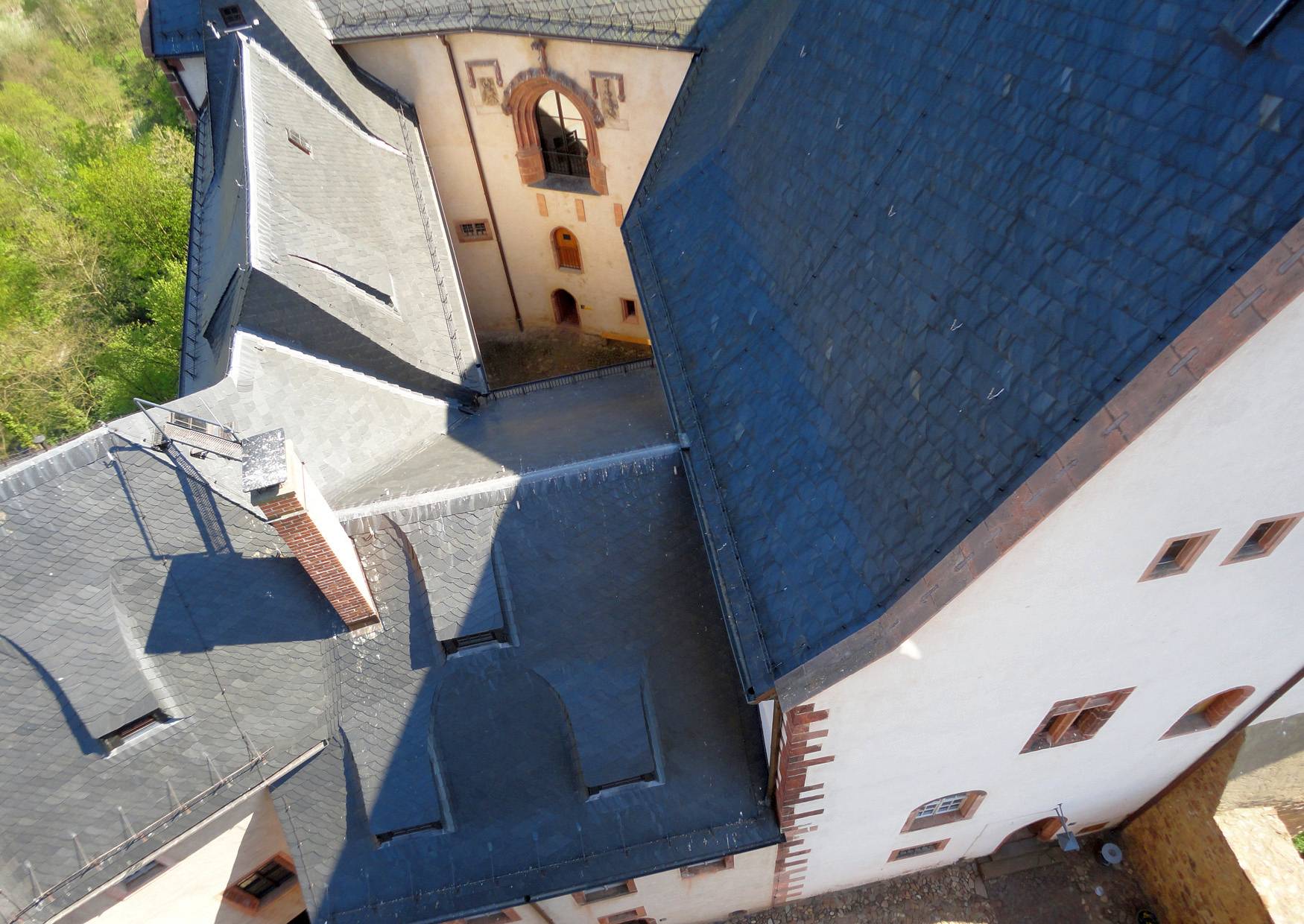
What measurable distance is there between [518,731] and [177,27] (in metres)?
20.1

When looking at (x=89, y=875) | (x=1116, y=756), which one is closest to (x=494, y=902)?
(x=89, y=875)

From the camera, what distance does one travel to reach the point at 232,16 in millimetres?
16547

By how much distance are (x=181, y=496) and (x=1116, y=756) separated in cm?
1387

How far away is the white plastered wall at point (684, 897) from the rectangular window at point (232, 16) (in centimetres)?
1850

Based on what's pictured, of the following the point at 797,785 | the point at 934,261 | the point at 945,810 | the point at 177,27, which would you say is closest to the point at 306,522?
the point at 797,785

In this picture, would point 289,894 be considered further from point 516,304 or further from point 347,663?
point 516,304

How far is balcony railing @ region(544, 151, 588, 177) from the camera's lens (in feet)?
67.6

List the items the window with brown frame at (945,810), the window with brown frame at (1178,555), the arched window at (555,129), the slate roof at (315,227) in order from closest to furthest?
the window with brown frame at (1178,555), the window with brown frame at (945,810), the slate roof at (315,227), the arched window at (555,129)

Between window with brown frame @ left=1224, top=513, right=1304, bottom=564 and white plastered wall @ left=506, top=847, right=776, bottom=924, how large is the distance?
7.65 m

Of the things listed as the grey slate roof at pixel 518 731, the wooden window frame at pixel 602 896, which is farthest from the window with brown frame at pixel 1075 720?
the wooden window frame at pixel 602 896

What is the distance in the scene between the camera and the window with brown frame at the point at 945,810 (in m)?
11.7

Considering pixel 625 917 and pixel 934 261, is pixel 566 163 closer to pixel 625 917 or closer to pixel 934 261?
pixel 934 261

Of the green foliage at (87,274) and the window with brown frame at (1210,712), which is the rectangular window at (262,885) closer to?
the window with brown frame at (1210,712)

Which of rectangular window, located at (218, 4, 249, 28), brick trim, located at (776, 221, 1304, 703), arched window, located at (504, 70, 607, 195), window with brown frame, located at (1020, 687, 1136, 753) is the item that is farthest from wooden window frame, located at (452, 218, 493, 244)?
window with brown frame, located at (1020, 687, 1136, 753)
